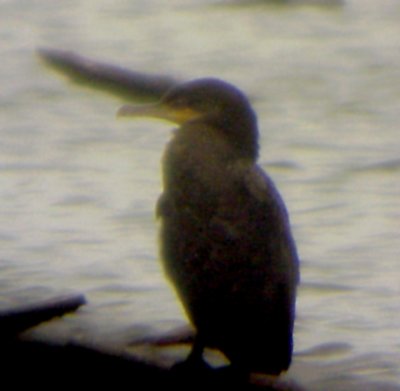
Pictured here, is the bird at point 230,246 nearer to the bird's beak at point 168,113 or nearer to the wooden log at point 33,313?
the bird's beak at point 168,113

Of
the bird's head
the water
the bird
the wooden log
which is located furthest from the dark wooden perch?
the bird

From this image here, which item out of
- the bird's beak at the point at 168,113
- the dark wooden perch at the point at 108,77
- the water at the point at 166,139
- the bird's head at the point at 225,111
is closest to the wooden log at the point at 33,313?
the water at the point at 166,139

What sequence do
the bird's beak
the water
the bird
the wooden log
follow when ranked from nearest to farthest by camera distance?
the bird, the bird's beak, the wooden log, the water

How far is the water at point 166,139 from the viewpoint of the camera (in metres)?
5.65

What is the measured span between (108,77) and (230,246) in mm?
4834

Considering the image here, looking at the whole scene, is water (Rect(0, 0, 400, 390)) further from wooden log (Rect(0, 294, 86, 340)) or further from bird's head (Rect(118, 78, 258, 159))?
bird's head (Rect(118, 78, 258, 159))

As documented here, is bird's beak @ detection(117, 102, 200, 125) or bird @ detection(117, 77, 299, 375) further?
bird's beak @ detection(117, 102, 200, 125)

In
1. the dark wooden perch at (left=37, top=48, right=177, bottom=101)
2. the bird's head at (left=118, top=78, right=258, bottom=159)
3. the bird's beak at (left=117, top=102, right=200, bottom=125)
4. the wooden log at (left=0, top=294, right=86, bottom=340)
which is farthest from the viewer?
the dark wooden perch at (left=37, top=48, right=177, bottom=101)

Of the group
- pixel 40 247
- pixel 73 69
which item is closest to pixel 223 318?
pixel 40 247

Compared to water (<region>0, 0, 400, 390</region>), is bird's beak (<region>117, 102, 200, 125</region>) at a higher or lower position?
higher

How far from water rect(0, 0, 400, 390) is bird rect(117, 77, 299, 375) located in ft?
1.09

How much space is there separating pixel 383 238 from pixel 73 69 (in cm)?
341

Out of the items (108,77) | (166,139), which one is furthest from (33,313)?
(108,77)

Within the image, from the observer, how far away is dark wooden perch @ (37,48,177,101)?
9.11 metres
